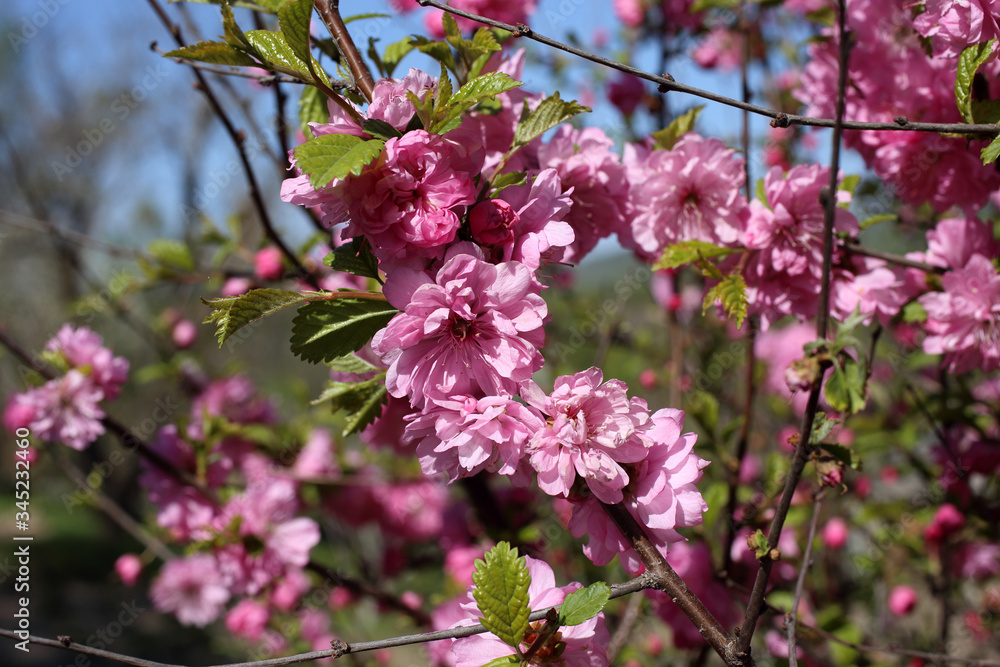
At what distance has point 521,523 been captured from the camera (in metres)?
2.05

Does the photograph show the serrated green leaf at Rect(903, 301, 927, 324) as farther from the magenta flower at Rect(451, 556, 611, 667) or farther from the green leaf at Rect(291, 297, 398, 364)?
the green leaf at Rect(291, 297, 398, 364)

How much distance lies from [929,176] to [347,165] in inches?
47.6

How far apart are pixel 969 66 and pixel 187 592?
9.82ft

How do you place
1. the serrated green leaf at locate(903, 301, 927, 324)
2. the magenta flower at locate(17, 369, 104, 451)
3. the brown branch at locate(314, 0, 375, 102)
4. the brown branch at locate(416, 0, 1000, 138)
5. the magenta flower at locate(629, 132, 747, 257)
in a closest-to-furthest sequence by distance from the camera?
the brown branch at locate(416, 0, 1000, 138), the brown branch at locate(314, 0, 375, 102), the magenta flower at locate(629, 132, 747, 257), the serrated green leaf at locate(903, 301, 927, 324), the magenta flower at locate(17, 369, 104, 451)

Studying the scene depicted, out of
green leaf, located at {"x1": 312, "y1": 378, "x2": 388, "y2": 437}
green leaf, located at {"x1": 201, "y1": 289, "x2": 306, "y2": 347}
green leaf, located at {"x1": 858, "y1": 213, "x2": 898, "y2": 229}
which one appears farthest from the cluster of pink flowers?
green leaf, located at {"x1": 858, "y1": 213, "x2": 898, "y2": 229}

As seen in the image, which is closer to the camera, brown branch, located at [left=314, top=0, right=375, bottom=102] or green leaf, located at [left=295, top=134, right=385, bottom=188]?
green leaf, located at [left=295, top=134, right=385, bottom=188]

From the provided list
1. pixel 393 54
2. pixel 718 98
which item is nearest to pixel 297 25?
pixel 393 54

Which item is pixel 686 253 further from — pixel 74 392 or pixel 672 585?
pixel 74 392

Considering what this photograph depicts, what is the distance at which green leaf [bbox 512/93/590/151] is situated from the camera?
3.14 ft

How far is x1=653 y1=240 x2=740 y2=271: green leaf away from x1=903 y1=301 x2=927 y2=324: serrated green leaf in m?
0.44

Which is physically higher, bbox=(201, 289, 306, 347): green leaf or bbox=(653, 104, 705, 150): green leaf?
bbox=(653, 104, 705, 150): green leaf

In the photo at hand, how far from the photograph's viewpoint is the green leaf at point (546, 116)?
0.96 meters

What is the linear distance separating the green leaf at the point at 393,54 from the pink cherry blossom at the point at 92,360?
1375mm

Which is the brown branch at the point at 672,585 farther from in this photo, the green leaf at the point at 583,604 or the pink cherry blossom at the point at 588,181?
the pink cherry blossom at the point at 588,181
